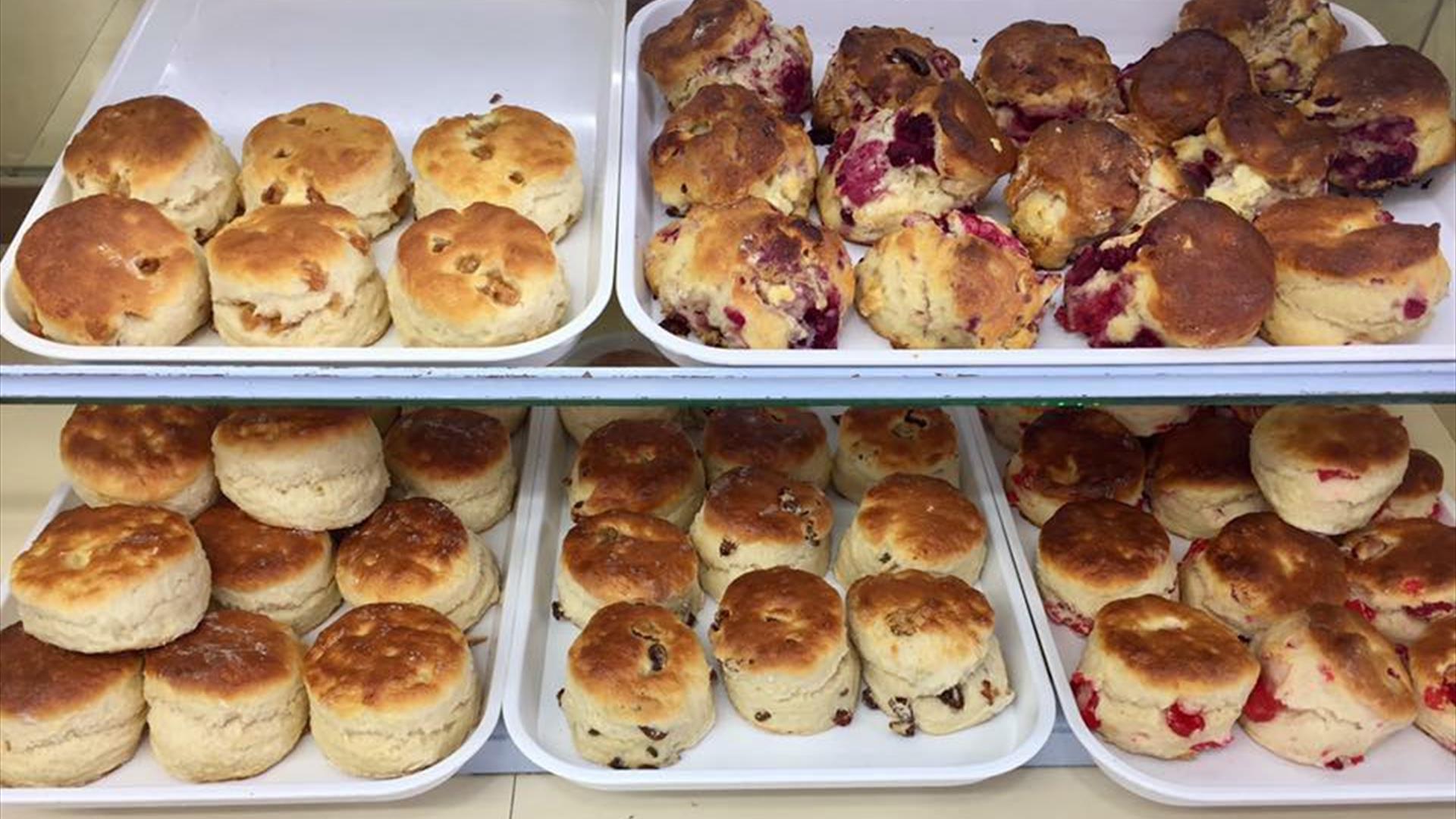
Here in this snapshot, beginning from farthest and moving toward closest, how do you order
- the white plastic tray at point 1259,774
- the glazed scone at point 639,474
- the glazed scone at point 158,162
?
the glazed scone at point 639,474 < the white plastic tray at point 1259,774 < the glazed scone at point 158,162

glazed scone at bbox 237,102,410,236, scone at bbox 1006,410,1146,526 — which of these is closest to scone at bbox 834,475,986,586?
scone at bbox 1006,410,1146,526

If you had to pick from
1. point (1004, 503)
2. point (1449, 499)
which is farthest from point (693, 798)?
point (1449, 499)

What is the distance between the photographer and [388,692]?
1.99 meters

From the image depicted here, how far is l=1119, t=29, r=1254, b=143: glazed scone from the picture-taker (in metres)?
2.18

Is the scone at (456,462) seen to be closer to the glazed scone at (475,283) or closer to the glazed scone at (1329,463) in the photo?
the glazed scone at (475,283)

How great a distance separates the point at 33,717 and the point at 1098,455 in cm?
184

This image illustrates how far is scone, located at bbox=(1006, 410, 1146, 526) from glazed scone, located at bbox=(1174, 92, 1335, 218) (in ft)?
1.95

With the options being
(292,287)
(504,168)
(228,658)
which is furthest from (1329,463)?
(228,658)

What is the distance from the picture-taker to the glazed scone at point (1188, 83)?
2.18m

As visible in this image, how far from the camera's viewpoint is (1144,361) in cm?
174

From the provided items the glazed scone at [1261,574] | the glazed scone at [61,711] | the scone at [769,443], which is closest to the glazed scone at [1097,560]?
the glazed scone at [1261,574]

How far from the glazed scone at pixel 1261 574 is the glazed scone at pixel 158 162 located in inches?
68.5

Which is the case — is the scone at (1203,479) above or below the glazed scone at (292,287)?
below

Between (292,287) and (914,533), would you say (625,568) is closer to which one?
(914,533)
